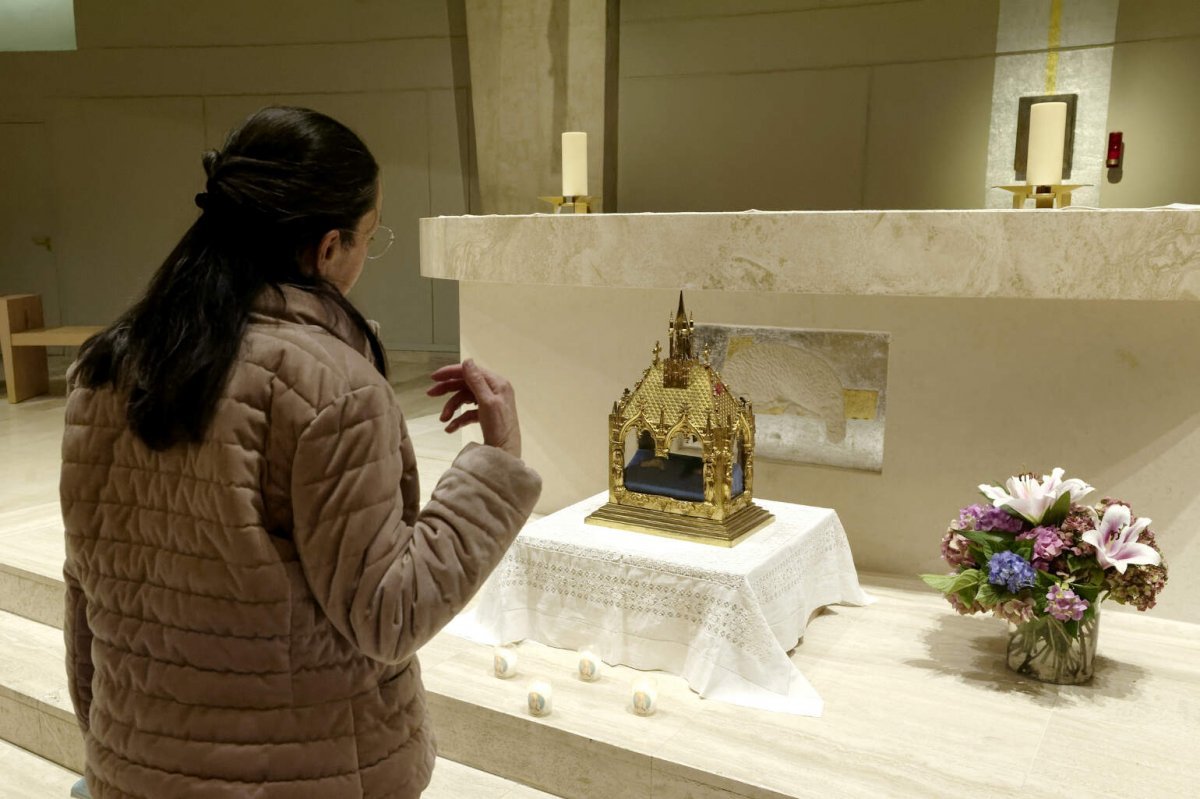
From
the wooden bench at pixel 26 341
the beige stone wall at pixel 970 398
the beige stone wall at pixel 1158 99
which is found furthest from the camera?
the wooden bench at pixel 26 341

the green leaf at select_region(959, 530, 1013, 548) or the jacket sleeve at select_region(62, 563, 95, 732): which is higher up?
the jacket sleeve at select_region(62, 563, 95, 732)

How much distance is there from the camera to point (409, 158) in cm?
780

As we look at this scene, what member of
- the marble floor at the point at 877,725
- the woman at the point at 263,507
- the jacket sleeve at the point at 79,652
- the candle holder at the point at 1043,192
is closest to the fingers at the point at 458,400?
the woman at the point at 263,507

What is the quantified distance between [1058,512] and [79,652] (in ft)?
7.30

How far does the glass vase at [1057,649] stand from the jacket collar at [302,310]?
211cm

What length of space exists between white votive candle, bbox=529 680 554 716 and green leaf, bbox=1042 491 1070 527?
1338 mm

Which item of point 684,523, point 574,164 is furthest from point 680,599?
point 574,164

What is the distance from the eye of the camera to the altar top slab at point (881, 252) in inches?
107

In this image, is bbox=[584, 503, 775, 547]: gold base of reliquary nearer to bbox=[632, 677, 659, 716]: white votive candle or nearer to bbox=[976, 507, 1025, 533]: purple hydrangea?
bbox=[632, 677, 659, 716]: white votive candle

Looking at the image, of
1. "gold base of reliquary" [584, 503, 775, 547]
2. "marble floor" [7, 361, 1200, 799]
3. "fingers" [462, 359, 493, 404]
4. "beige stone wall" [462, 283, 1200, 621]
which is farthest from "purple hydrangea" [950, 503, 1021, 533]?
"fingers" [462, 359, 493, 404]

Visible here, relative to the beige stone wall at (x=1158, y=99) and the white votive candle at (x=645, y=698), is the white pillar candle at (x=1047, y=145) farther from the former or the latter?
the beige stone wall at (x=1158, y=99)

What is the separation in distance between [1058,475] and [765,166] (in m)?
4.19

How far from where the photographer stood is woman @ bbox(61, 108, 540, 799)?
1068 mm

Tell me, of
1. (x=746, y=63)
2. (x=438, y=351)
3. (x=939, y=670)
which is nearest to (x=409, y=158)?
(x=438, y=351)
